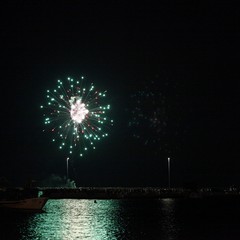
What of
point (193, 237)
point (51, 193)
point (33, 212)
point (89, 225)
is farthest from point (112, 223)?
point (51, 193)

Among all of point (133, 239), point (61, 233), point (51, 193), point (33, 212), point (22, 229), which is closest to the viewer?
point (133, 239)

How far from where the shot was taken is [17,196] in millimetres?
91875

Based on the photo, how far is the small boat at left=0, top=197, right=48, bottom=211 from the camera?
281 feet

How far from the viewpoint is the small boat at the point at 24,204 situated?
85500 mm

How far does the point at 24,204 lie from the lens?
8625 centimetres

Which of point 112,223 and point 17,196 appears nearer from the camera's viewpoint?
point 112,223

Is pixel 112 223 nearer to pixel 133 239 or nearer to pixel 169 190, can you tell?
pixel 133 239

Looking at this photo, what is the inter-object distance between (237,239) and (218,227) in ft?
41.7

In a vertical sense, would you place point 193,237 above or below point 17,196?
below

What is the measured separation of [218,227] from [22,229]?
24401 millimetres

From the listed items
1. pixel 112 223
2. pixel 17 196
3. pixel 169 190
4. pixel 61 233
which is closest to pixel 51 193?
pixel 169 190

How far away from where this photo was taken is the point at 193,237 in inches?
2115

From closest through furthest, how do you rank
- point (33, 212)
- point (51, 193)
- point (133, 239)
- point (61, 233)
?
point (133, 239) < point (61, 233) < point (33, 212) < point (51, 193)

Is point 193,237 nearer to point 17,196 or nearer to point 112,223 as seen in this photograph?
point 112,223
